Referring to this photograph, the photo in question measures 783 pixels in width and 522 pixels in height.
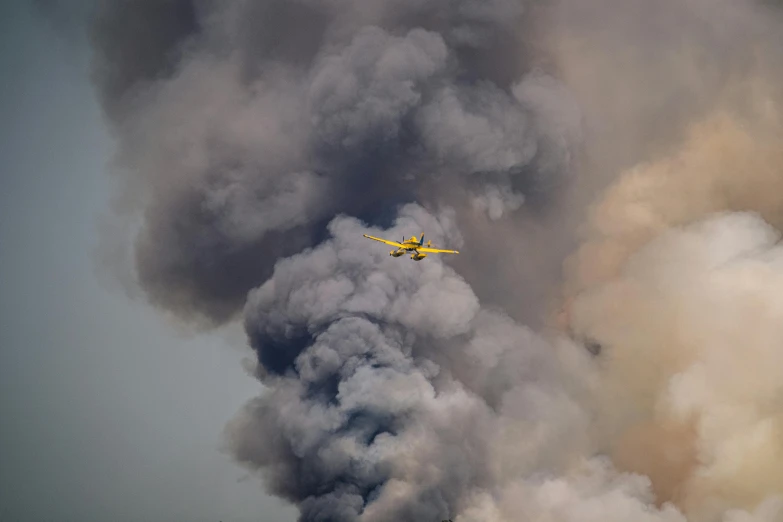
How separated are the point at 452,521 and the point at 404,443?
8939 mm

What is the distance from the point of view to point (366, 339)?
288ft

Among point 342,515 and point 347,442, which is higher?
point 347,442

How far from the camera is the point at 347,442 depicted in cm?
8056

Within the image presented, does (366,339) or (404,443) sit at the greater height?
(366,339)

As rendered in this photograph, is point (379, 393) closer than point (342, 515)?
No

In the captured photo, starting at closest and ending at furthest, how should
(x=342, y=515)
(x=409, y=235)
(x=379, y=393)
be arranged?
(x=342, y=515), (x=379, y=393), (x=409, y=235)

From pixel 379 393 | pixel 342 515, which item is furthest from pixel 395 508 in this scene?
pixel 379 393

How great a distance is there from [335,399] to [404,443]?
8608 mm

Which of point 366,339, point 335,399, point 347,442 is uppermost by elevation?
point 366,339

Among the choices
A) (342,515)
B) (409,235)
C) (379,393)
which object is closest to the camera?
(342,515)

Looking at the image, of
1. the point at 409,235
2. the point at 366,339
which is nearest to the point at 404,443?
the point at 366,339

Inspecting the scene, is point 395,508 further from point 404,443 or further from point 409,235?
point 409,235

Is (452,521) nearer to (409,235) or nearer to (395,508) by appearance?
(395,508)

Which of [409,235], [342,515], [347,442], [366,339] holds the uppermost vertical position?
[409,235]
